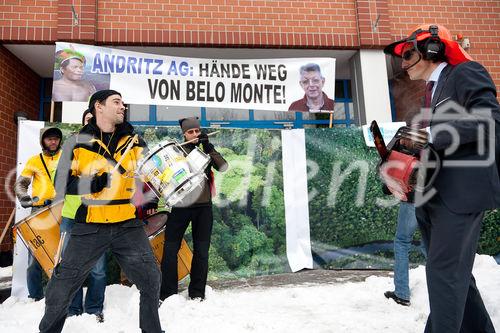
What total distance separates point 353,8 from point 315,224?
17.0 feet

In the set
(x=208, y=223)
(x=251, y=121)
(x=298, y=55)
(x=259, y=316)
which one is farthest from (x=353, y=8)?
(x=259, y=316)

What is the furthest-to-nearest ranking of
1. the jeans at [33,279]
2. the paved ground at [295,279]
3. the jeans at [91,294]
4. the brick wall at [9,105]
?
the brick wall at [9,105], the paved ground at [295,279], the jeans at [33,279], the jeans at [91,294]

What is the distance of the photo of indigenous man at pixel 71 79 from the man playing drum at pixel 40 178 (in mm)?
2026

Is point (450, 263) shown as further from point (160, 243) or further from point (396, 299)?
point (160, 243)

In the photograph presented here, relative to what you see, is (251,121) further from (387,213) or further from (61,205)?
(61,205)

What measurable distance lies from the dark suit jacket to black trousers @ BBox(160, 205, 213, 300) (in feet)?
9.94

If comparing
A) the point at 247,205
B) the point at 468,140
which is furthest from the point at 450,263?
the point at 247,205

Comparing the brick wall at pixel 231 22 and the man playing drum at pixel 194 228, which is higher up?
the brick wall at pixel 231 22

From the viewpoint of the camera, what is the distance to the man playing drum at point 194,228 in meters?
4.57

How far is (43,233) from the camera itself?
4.54m

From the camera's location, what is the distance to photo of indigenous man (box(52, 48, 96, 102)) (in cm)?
661

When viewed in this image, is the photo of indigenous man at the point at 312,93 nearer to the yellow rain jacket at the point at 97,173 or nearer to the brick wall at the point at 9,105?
the yellow rain jacket at the point at 97,173

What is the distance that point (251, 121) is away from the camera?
30.3 feet

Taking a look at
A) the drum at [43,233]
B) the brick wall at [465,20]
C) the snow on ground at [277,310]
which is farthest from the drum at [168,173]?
the brick wall at [465,20]
